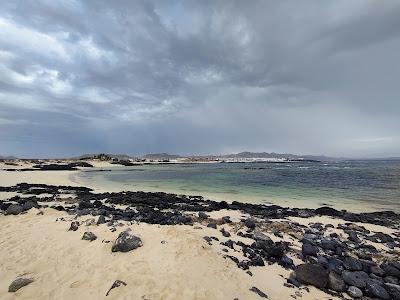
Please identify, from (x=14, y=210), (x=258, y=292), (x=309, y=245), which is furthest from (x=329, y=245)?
(x=14, y=210)

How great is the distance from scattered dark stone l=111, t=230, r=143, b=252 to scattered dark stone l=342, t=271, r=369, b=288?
6.57 metres

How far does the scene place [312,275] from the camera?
8656 mm

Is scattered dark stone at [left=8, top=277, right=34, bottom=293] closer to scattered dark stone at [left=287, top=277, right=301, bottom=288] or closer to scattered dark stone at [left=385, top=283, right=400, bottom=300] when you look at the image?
scattered dark stone at [left=287, top=277, right=301, bottom=288]

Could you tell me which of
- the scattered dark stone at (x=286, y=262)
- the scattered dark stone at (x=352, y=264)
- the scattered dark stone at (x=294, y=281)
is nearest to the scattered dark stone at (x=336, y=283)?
the scattered dark stone at (x=294, y=281)

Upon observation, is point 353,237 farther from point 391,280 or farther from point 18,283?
point 18,283

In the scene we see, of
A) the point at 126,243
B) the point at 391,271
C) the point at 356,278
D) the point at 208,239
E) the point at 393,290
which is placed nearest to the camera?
the point at 393,290

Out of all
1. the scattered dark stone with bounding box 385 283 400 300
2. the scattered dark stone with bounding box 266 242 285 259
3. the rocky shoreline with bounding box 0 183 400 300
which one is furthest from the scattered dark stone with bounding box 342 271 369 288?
the scattered dark stone with bounding box 266 242 285 259

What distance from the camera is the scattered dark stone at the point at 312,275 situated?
8500 millimetres

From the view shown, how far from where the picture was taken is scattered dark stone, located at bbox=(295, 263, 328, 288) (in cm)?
850

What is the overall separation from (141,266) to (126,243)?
55.8 inches

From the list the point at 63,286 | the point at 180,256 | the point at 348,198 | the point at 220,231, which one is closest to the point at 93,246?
the point at 63,286

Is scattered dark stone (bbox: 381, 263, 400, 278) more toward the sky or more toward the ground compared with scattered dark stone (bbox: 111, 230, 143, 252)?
more toward the ground

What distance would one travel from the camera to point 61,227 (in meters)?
12.8

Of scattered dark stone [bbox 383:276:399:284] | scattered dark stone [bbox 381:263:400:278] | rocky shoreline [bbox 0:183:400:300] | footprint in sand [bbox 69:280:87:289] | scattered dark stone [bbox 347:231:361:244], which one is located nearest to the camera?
footprint in sand [bbox 69:280:87:289]
